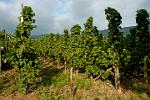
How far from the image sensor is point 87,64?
2208 inches

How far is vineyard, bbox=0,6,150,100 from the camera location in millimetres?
52812

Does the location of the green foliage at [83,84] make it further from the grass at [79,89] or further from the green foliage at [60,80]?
the green foliage at [60,80]

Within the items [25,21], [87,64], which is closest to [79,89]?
[87,64]

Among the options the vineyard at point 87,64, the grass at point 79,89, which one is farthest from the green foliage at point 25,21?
the grass at point 79,89

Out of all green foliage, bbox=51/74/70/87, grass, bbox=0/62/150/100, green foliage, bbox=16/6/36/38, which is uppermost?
green foliage, bbox=16/6/36/38

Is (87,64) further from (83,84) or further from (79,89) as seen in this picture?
(79,89)

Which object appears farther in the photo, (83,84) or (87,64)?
(87,64)

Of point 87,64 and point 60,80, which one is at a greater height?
point 87,64

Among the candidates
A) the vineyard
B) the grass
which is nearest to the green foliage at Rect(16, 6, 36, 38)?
the vineyard

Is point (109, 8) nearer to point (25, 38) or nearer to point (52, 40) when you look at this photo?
point (25, 38)

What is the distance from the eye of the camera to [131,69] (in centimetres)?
6494

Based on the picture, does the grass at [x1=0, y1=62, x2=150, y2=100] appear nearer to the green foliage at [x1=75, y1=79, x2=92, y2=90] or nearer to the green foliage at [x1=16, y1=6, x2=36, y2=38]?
the green foliage at [x1=75, y1=79, x2=92, y2=90]

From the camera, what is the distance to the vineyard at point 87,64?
52.8 meters

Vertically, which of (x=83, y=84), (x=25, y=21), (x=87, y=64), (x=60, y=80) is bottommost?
(x=83, y=84)
